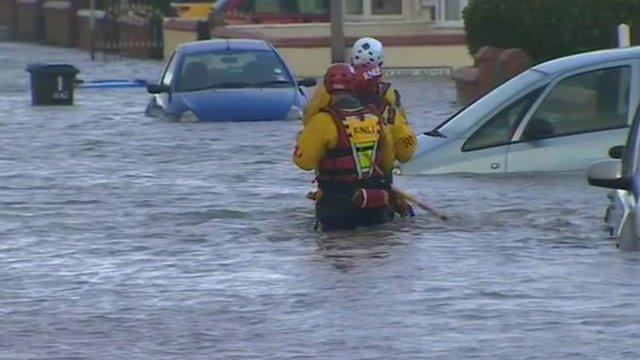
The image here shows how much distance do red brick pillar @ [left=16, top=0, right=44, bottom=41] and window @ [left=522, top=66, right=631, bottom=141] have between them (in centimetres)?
4905

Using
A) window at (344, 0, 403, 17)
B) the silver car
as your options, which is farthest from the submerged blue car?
window at (344, 0, 403, 17)

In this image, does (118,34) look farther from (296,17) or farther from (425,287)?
(425,287)

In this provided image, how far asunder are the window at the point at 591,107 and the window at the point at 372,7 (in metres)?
27.6

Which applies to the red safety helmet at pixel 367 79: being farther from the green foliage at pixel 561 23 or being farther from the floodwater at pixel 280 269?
the green foliage at pixel 561 23

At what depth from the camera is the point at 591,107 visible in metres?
17.0

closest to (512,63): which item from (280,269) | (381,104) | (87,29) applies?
(381,104)

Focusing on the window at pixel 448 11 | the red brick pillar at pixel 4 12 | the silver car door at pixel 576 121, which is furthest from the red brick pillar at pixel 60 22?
the silver car door at pixel 576 121

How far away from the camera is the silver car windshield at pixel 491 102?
17.2 metres

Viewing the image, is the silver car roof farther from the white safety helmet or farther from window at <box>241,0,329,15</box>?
window at <box>241,0,329,15</box>

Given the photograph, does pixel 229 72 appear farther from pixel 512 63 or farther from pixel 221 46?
pixel 512 63

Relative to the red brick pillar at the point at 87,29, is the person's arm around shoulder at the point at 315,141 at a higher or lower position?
higher

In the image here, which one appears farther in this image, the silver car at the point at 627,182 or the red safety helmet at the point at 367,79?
the red safety helmet at the point at 367,79

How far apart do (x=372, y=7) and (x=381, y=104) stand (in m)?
30.2

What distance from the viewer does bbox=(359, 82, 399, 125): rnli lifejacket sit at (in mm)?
14641
